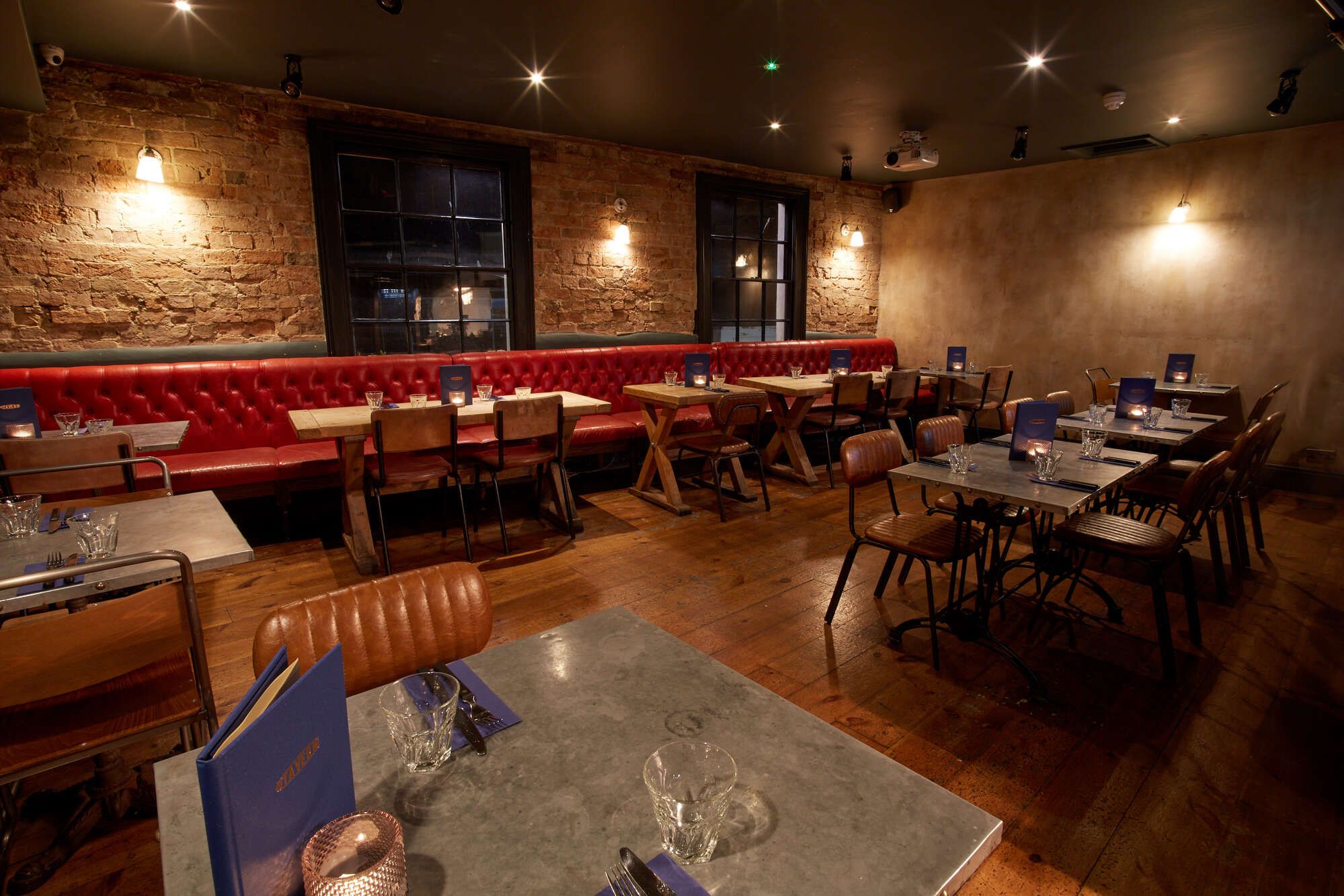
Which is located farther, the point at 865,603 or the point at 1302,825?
the point at 865,603

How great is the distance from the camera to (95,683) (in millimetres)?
1371

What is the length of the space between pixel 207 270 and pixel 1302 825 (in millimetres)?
5911

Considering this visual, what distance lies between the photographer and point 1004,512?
2.96m

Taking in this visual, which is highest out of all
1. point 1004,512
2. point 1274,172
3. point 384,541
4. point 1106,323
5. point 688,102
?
point 688,102

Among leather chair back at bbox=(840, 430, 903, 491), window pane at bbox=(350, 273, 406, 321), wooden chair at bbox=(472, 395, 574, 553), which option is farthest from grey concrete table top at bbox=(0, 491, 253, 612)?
window pane at bbox=(350, 273, 406, 321)

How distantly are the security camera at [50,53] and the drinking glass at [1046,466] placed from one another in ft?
17.6

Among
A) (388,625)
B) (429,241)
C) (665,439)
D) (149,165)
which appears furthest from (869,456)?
(149,165)

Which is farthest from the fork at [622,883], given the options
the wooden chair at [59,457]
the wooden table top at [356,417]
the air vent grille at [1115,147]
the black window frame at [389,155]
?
the air vent grille at [1115,147]

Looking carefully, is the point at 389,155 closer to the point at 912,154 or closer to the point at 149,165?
the point at 149,165

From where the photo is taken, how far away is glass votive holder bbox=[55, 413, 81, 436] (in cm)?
322

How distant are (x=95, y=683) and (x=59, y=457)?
5.74ft

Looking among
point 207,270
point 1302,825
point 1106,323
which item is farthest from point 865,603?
point 1106,323

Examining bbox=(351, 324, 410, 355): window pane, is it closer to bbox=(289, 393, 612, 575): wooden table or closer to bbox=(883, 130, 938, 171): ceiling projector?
bbox=(289, 393, 612, 575): wooden table

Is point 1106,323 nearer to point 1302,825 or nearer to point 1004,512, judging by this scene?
point 1004,512
